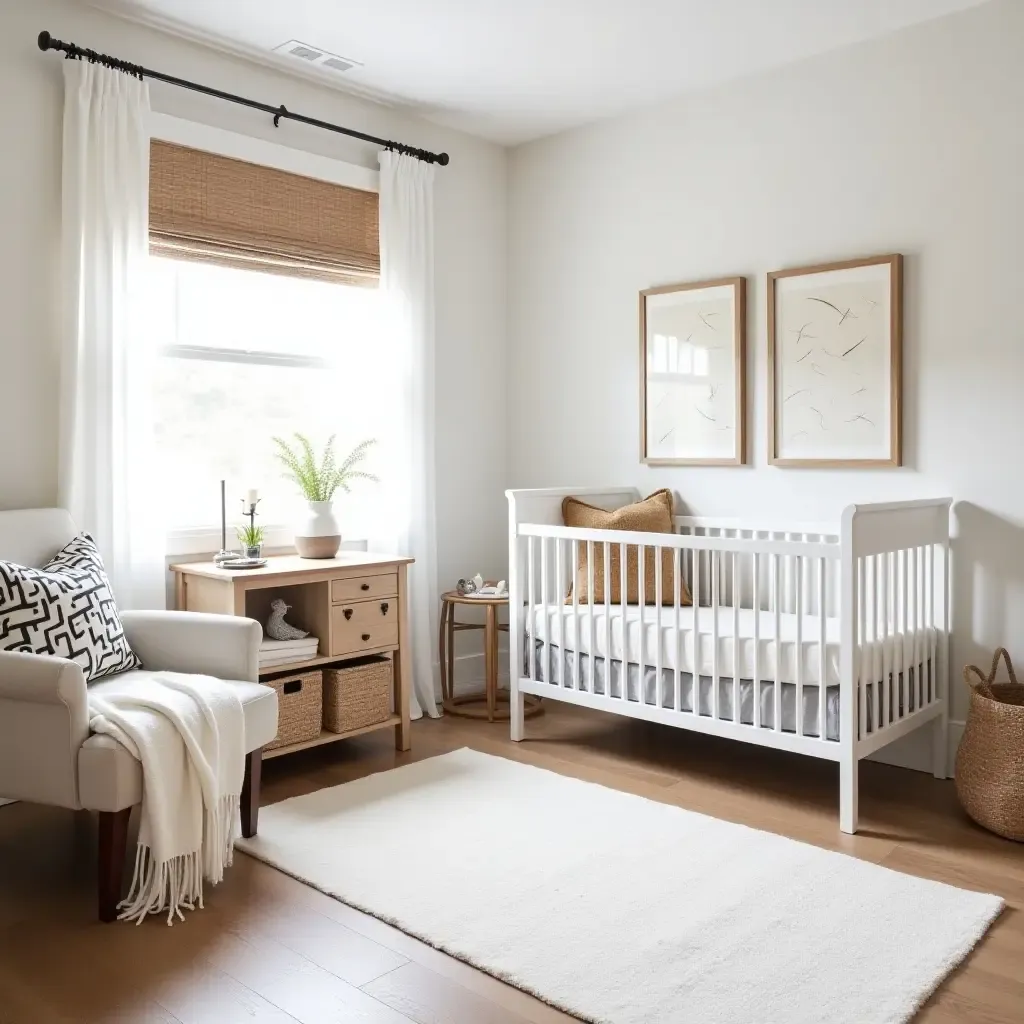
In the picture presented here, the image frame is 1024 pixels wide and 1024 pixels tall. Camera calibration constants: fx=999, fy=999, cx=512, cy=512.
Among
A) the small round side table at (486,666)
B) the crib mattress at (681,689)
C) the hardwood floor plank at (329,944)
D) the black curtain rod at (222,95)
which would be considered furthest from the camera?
the small round side table at (486,666)

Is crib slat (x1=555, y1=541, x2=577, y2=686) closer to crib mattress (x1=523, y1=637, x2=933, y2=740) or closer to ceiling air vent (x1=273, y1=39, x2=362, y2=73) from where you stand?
crib mattress (x1=523, y1=637, x2=933, y2=740)

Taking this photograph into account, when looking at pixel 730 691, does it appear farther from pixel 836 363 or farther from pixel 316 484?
pixel 316 484

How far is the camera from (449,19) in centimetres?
317

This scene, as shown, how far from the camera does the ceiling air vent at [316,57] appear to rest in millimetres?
3406

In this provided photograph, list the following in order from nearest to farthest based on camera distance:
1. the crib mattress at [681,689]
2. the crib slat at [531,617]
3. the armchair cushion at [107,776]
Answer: the armchair cushion at [107,776] < the crib mattress at [681,689] < the crib slat at [531,617]

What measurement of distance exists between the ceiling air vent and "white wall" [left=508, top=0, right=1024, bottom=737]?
3.56ft

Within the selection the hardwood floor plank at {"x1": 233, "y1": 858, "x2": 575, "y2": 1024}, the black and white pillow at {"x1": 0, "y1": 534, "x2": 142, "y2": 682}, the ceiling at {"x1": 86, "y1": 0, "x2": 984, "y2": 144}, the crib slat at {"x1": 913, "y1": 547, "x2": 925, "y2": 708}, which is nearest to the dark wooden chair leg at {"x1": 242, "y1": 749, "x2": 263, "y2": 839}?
the hardwood floor plank at {"x1": 233, "y1": 858, "x2": 575, "y2": 1024}

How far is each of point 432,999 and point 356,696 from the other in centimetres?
158

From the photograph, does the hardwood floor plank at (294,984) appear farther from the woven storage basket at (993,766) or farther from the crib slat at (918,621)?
the crib slat at (918,621)

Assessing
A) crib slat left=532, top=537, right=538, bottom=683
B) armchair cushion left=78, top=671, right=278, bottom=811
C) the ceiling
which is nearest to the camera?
armchair cushion left=78, top=671, right=278, bottom=811

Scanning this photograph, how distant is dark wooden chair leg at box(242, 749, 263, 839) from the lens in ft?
8.75

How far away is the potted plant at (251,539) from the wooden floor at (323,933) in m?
0.74

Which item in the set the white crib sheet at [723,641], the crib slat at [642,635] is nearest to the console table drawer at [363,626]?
the white crib sheet at [723,641]

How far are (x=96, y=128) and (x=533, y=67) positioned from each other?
4.93 feet
